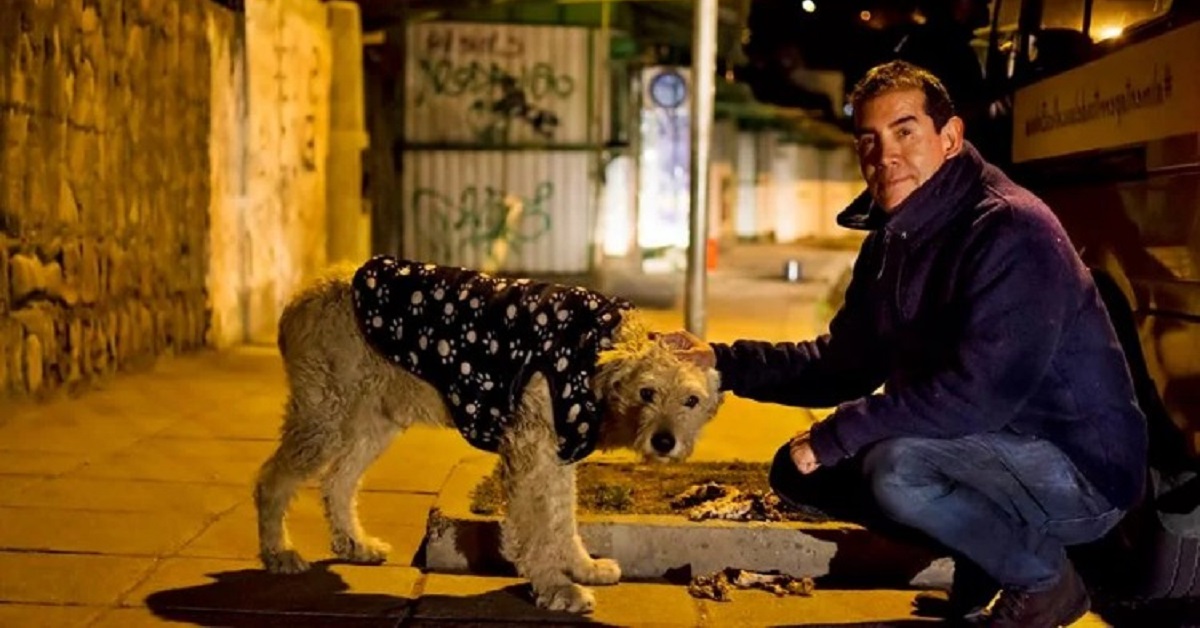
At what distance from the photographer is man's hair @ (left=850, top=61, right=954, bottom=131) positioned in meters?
4.05

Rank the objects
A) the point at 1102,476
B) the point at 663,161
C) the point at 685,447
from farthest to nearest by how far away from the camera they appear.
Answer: the point at 663,161 < the point at 685,447 < the point at 1102,476

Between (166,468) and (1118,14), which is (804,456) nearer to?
(1118,14)

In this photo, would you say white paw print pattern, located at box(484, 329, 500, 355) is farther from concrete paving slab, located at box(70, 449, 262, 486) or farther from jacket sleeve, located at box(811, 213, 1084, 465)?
concrete paving slab, located at box(70, 449, 262, 486)

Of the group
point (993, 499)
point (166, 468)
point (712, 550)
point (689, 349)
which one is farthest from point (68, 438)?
point (993, 499)

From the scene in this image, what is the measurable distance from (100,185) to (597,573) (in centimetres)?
554

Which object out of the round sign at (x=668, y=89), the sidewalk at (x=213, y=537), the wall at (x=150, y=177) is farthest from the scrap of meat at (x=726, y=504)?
the round sign at (x=668, y=89)

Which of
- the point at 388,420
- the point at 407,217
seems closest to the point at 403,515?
the point at 388,420

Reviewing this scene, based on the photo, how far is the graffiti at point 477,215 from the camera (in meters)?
15.9

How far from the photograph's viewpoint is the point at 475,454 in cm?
716

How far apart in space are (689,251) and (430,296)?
580 cm

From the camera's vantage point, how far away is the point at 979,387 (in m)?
3.79

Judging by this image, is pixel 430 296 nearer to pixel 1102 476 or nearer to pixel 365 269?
pixel 365 269

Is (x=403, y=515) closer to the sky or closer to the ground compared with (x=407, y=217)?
closer to the ground

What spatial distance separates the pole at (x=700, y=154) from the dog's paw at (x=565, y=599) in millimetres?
5569
